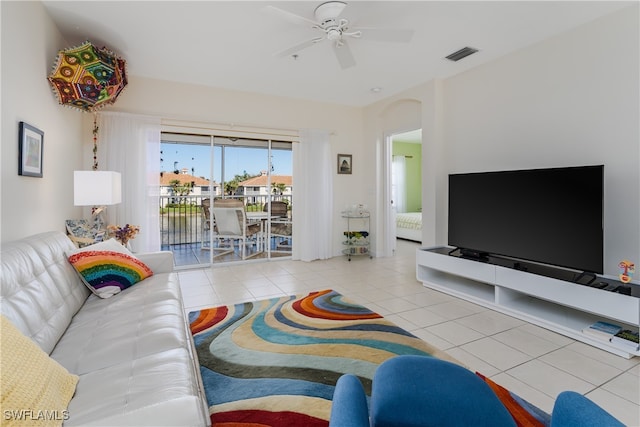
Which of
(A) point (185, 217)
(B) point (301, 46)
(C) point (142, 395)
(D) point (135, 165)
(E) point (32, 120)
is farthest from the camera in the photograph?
(A) point (185, 217)

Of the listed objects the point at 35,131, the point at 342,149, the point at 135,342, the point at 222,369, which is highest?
the point at 342,149

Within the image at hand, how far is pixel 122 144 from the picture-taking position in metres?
3.96

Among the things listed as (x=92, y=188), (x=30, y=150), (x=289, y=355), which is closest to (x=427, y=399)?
(x=289, y=355)

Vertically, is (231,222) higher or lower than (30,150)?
lower

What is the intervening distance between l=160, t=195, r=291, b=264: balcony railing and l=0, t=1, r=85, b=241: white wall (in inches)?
82.3

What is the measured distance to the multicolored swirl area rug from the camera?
162 cm

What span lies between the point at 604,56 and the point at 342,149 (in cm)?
356

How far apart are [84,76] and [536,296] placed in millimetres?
4379

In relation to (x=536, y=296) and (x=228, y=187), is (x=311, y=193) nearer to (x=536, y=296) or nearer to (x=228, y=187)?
(x=228, y=187)

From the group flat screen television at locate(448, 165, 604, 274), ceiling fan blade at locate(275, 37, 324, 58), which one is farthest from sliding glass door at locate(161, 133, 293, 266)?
flat screen television at locate(448, 165, 604, 274)

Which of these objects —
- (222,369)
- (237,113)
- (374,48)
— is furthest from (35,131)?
(374,48)

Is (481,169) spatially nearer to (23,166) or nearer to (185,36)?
(185,36)

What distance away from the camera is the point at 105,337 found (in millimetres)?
1556

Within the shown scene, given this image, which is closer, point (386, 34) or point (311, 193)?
point (386, 34)
